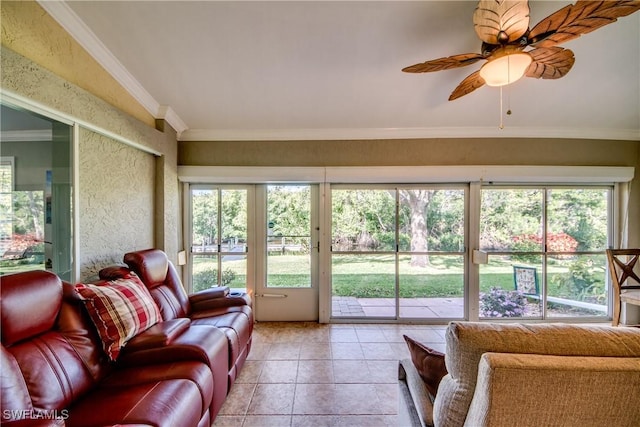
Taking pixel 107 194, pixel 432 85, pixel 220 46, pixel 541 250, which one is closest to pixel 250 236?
pixel 107 194

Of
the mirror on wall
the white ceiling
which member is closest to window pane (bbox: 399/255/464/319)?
the white ceiling

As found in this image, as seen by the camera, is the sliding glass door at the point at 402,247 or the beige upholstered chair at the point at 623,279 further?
the sliding glass door at the point at 402,247

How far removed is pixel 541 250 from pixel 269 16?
168 inches

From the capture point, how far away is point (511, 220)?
3.57 metres

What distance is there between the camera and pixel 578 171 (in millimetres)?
3332

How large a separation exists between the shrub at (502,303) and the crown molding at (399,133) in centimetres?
212

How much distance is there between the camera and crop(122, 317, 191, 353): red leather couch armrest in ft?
5.37

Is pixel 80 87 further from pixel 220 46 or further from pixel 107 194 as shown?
pixel 220 46

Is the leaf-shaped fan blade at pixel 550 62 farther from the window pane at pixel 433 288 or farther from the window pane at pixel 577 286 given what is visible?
the window pane at pixel 577 286

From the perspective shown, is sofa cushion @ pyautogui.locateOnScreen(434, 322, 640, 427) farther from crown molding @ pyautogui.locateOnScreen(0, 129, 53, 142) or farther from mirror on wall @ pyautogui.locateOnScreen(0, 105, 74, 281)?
crown molding @ pyautogui.locateOnScreen(0, 129, 53, 142)

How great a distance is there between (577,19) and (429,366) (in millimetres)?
1997

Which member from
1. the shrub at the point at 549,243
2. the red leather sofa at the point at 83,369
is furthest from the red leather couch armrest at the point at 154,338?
the shrub at the point at 549,243

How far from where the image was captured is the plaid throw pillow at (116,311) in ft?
5.18

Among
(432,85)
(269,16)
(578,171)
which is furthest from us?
(578,171)
